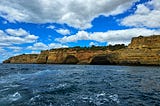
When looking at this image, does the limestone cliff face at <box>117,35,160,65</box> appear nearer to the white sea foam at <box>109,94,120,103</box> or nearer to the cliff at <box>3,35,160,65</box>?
the cliff at <box>3,35,160,65</box>

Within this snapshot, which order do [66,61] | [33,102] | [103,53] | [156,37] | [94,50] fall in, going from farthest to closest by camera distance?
[66,61] < [94,50] < [103,53] < [156,37] < [33,102]

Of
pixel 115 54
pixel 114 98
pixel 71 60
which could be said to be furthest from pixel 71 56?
pixel 114 98

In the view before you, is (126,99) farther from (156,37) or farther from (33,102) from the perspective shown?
(156,37)

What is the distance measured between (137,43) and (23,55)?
4254 inches

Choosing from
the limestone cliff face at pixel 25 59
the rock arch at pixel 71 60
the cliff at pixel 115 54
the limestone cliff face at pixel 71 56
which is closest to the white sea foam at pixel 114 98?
the cliff at pixel 115 54

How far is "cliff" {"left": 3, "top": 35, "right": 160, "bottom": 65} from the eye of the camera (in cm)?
7944

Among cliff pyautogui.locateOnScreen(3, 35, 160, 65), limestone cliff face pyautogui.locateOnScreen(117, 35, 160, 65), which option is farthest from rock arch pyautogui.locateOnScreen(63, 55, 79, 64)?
limestone cliff face pyautogui.locateOnScreen(117, 35, 160, 65)

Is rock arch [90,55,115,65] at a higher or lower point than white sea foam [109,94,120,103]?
higher

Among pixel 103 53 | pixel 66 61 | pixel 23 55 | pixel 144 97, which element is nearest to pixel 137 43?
pixel 103 53

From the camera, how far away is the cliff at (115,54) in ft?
261

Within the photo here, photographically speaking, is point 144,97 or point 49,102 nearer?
point 49,102

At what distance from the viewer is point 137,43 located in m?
84.7

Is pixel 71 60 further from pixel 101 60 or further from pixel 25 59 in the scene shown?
pixel 25 59

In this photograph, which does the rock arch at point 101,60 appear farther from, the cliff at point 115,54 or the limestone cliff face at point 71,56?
the limestone cliff face at point 71,56
